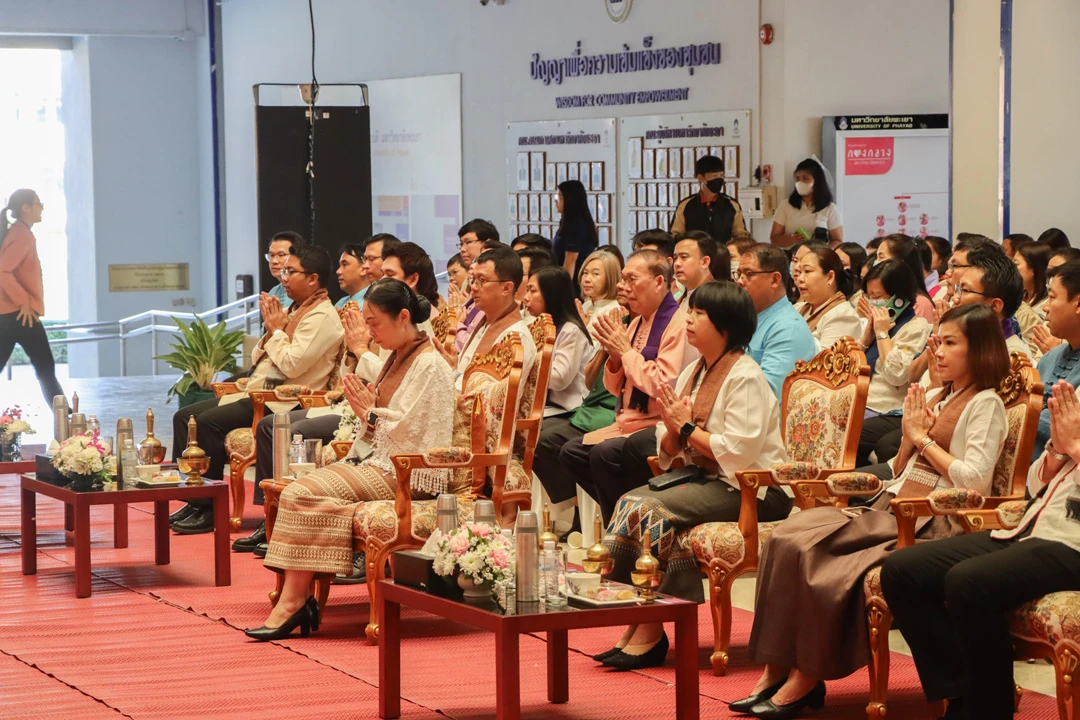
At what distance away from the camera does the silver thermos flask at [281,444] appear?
5.85m

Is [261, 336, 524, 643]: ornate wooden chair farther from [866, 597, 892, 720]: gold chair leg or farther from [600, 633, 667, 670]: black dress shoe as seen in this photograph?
[866, 597, 892, 720]: gold chair leg

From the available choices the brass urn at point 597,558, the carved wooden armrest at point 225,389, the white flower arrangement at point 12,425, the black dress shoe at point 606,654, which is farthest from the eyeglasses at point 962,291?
the white flower arrangement at point 12,425

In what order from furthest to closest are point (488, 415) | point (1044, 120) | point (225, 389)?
1. point (1044, 120)
2. point (225, 389)
3. point (488, 415)

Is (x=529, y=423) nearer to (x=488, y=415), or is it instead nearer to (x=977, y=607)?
(x=488, y=415)

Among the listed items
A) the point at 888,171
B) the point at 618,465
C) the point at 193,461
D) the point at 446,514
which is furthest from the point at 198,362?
the point at 446,514

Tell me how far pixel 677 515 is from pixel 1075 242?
474 cm

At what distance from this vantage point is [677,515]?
A: 4.84 m

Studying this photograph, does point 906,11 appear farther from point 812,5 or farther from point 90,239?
point 90,239

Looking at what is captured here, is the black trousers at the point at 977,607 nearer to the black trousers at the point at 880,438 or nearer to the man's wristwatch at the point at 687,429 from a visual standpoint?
the man's wristwatch at the point at 687,429

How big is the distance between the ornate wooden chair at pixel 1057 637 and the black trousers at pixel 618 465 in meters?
2.05

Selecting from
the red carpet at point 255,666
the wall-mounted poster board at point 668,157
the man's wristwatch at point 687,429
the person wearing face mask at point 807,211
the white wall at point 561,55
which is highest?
the white wall at point 561,55

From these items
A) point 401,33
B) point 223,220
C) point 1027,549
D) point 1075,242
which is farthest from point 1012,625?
point 223,220

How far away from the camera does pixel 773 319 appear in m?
6.16

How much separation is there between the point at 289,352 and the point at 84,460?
1404 millimetres
